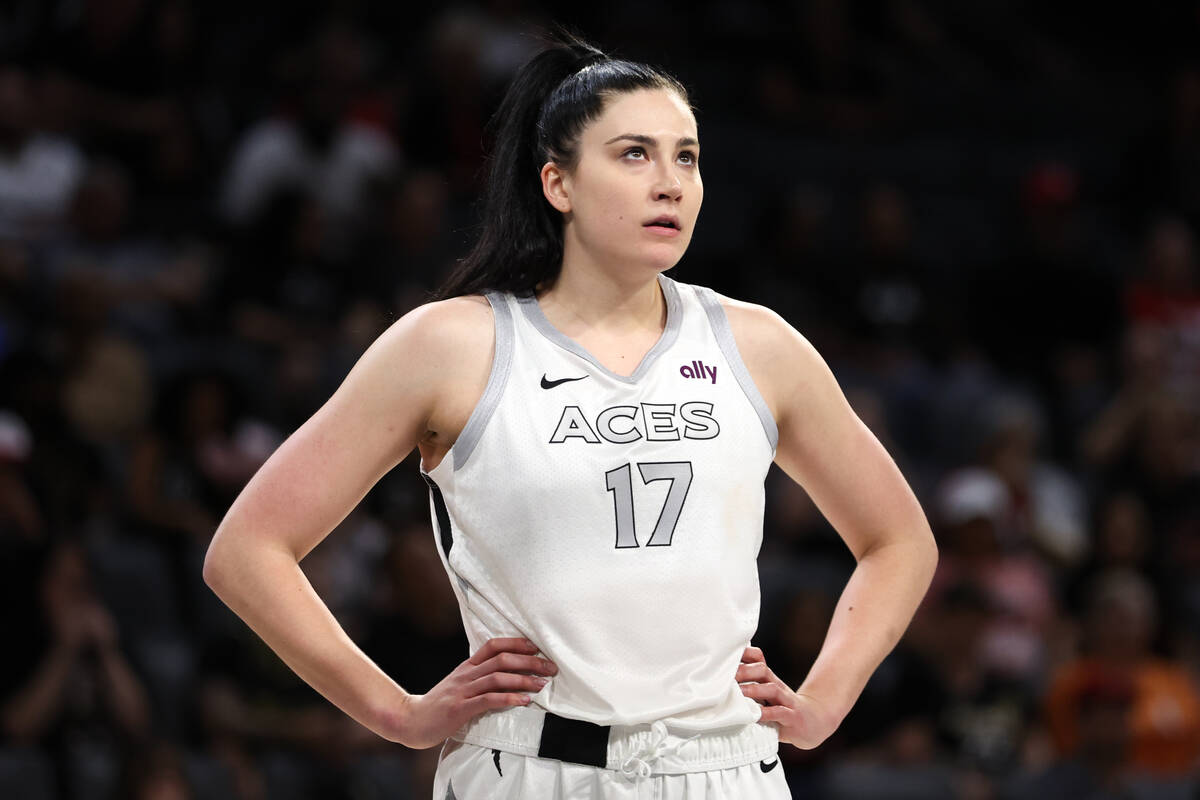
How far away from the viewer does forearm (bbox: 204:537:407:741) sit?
9.32 ft

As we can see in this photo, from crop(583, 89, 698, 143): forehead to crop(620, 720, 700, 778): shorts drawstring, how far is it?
108 centimetres

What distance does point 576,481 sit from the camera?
9.10 ft

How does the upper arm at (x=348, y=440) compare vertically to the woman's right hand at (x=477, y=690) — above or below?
above

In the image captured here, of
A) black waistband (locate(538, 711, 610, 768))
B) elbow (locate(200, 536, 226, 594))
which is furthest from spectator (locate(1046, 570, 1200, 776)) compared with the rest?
elbow (locate(200, 536, 226, 594))

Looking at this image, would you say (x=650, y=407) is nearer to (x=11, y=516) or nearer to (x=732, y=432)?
(x=732, y=432)

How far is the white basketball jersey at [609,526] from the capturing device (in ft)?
9.04

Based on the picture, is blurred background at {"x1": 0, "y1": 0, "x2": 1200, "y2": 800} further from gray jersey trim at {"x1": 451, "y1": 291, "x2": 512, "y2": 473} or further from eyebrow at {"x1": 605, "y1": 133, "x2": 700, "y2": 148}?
eyebrow at {"x1": 605, "y1": 133, "x2": 700, "y2": 148}

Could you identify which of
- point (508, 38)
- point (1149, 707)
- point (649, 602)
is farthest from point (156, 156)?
point (649, 602)

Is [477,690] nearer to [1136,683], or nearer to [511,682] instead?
[511,682]

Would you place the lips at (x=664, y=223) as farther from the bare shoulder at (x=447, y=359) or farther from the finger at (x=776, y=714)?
the finger at (x=776, y=714)

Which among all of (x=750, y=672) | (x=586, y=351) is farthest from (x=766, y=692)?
(x=586, y=351)

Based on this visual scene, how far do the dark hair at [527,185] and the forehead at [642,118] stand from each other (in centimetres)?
8

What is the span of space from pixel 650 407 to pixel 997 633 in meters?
4.79

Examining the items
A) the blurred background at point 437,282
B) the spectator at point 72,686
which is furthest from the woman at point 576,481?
the spectator at point 72,686
